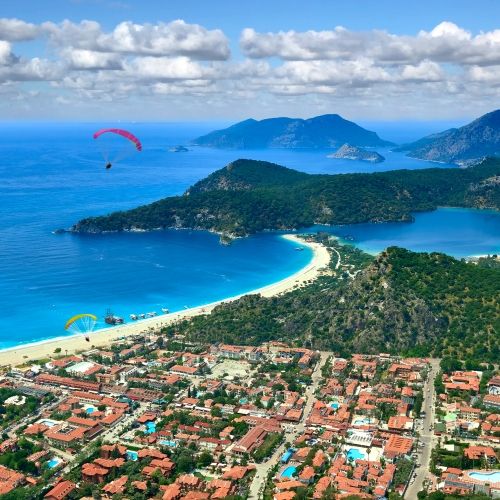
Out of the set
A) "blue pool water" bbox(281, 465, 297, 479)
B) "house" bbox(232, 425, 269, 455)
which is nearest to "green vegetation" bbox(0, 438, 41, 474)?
"house" bbox(232, 425, 269, 455)

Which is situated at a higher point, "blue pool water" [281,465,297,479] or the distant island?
the distant island

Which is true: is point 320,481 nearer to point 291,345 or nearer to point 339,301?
point 291,345

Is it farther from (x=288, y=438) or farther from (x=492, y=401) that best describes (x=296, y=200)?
(x=288, y=438)

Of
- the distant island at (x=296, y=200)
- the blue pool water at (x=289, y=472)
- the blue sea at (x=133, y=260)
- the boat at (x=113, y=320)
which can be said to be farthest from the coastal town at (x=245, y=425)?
the distant island at (x=296, y=200)

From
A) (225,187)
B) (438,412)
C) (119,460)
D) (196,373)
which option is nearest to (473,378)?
(438,412)

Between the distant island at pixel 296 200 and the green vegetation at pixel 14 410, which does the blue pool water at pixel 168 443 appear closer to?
the green vegetation at pixel 14 410

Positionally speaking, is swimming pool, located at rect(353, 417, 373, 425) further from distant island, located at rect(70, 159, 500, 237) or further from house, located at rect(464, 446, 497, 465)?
distant island, located at rect(70, 159, 500, 237)

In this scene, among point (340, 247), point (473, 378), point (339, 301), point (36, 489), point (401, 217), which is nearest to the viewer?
point (36, 489)
